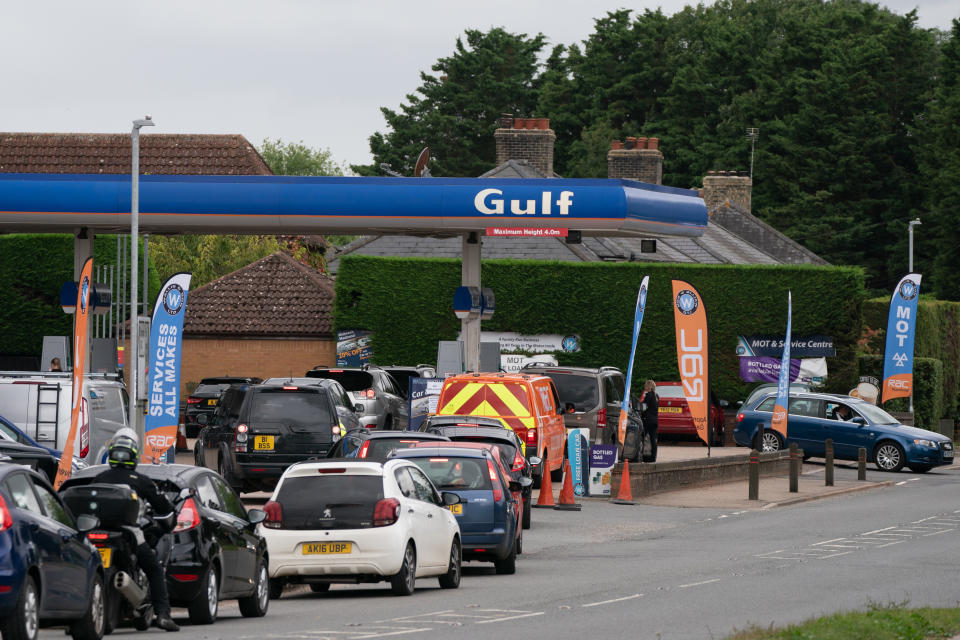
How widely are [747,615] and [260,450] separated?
12151mm

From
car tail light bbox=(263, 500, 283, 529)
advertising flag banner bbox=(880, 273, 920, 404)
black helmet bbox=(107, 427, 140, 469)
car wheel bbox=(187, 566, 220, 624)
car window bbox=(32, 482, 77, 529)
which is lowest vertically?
car wheel bbox=(187, 566, 220, 624)

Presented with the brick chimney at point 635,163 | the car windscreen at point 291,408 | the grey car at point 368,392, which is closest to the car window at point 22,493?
the car windscreen at point 291,408

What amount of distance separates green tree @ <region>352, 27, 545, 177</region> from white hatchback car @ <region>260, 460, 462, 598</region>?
73441mm

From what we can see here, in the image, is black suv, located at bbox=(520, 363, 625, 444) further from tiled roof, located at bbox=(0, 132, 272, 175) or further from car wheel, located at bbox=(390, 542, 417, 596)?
tiled roof, located at bbox=(0, 132, 272, 175)

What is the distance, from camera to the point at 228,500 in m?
15.5

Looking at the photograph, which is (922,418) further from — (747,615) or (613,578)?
(747,615)

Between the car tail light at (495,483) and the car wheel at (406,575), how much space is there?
2339 millimetres

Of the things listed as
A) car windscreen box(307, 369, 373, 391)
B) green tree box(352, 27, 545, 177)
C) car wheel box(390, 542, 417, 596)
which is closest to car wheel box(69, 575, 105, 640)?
car wheel box(390, 542, 417, 596)

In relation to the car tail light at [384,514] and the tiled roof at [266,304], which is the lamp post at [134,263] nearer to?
the car tail light at [384,514]

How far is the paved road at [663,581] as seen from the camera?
45.0ft

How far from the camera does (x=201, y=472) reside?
1510cm

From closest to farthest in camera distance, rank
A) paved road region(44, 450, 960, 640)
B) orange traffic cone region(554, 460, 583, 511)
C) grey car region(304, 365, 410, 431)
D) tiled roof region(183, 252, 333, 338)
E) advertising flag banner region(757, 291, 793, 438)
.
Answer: paved road region(44, 450, 960, 640), orange traffic cone region(554, 460, 583, 511), grey car region(304, 365, 410, 431), advertising flag banner region(757, 291, 793, 438), tiled roof region(183, 252, 333, 338)

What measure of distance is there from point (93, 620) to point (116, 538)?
898mm

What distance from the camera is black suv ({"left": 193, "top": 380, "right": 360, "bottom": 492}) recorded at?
25.3 metres
